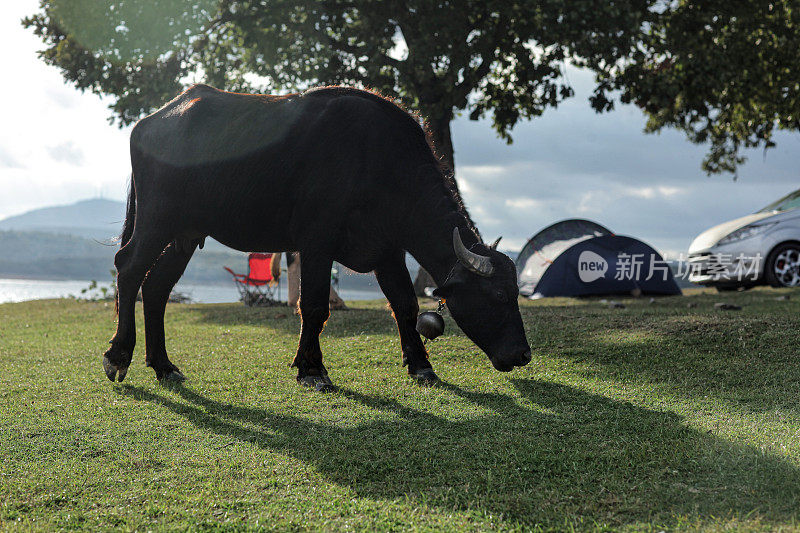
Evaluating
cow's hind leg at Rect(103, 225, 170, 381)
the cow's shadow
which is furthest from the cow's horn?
cow's hind leg at Rect(103, 225, 170, 381)

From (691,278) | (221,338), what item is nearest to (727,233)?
(691,278)

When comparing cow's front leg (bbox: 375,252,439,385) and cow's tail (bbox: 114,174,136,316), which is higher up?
cow's tail (bbox: 114,174,136,316)

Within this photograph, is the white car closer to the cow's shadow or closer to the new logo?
the new logo

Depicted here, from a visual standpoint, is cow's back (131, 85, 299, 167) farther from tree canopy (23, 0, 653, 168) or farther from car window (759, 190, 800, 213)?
car window (759, 190, 800, 213)

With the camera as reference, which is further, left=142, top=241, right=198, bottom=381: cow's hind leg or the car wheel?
the car wheel

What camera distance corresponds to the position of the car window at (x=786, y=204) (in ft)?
50.3

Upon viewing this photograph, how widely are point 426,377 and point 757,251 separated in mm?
11165

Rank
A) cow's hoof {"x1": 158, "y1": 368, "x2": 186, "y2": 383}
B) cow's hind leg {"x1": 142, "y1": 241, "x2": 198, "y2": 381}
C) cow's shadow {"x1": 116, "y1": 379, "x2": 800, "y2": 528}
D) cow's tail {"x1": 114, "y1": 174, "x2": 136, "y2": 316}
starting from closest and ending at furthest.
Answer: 1. cow's shadow {"x1": 116, "y1": 379, "x2": 800, "y2": 528}
2. cow's hoof {"x1": 158, "y1": 368, "x2": 186, "y2": 383}
3. cow's hind leg {"x1": 142, "y1": 241, "x2": 198, "y2": 381}
4. cow's tail {"x1": 114, "y1": 174, "x2": 136, "y2": 316}

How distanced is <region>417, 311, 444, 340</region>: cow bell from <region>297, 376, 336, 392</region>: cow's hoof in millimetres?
1173

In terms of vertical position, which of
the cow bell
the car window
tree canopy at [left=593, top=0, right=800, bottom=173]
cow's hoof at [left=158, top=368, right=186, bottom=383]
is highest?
tree canopy at [left=593, top=0, right=800, bottom=173]

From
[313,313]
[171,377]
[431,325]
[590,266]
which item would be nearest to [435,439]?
[431,325]

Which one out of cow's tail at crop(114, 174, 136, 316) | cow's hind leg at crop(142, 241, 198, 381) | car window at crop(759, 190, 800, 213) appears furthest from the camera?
car window at crop(759, 190, 800, 213)

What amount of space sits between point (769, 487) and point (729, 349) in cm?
393

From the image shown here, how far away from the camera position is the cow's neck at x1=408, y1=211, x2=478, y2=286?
19.0 ft
